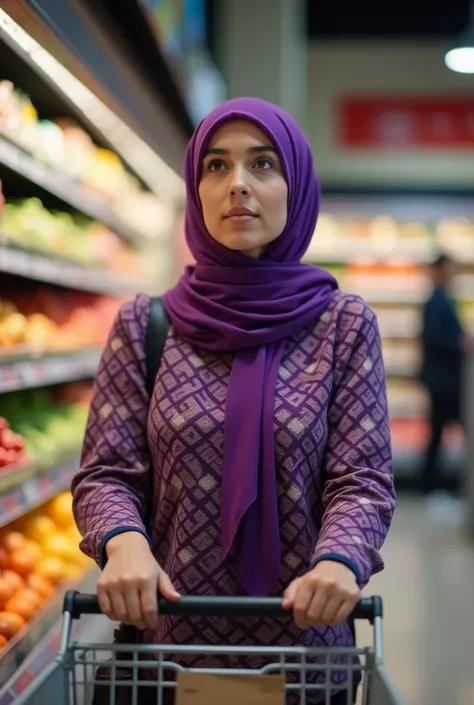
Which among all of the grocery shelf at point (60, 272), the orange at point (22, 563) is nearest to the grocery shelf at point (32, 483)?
the orange at point (22, 563)

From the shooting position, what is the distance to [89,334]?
164 inches

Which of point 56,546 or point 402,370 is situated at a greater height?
point 402,370

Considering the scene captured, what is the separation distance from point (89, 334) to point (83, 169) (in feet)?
2.52

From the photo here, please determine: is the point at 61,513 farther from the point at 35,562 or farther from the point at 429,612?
the point at 429,612

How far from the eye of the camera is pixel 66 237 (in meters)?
3.79

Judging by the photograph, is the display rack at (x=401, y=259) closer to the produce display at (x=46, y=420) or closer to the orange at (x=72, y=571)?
the produce display at (x=46, y=420)

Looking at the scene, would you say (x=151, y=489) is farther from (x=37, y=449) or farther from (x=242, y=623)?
(x=37, y=449)

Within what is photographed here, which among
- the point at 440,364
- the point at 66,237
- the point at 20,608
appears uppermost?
the point at 440,364

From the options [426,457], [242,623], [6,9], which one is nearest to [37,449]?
[6,9]

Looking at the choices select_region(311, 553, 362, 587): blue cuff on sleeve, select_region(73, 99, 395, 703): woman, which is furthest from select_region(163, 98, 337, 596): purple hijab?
select_region(311, 553, 362, 587): blue cuff on sleeve

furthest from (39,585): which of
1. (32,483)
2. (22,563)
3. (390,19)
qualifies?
(390,19)

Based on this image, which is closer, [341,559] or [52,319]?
[341,559]

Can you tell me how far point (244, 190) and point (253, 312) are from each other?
220 millimetres

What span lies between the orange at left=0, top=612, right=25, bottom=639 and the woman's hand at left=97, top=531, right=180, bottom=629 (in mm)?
1093
